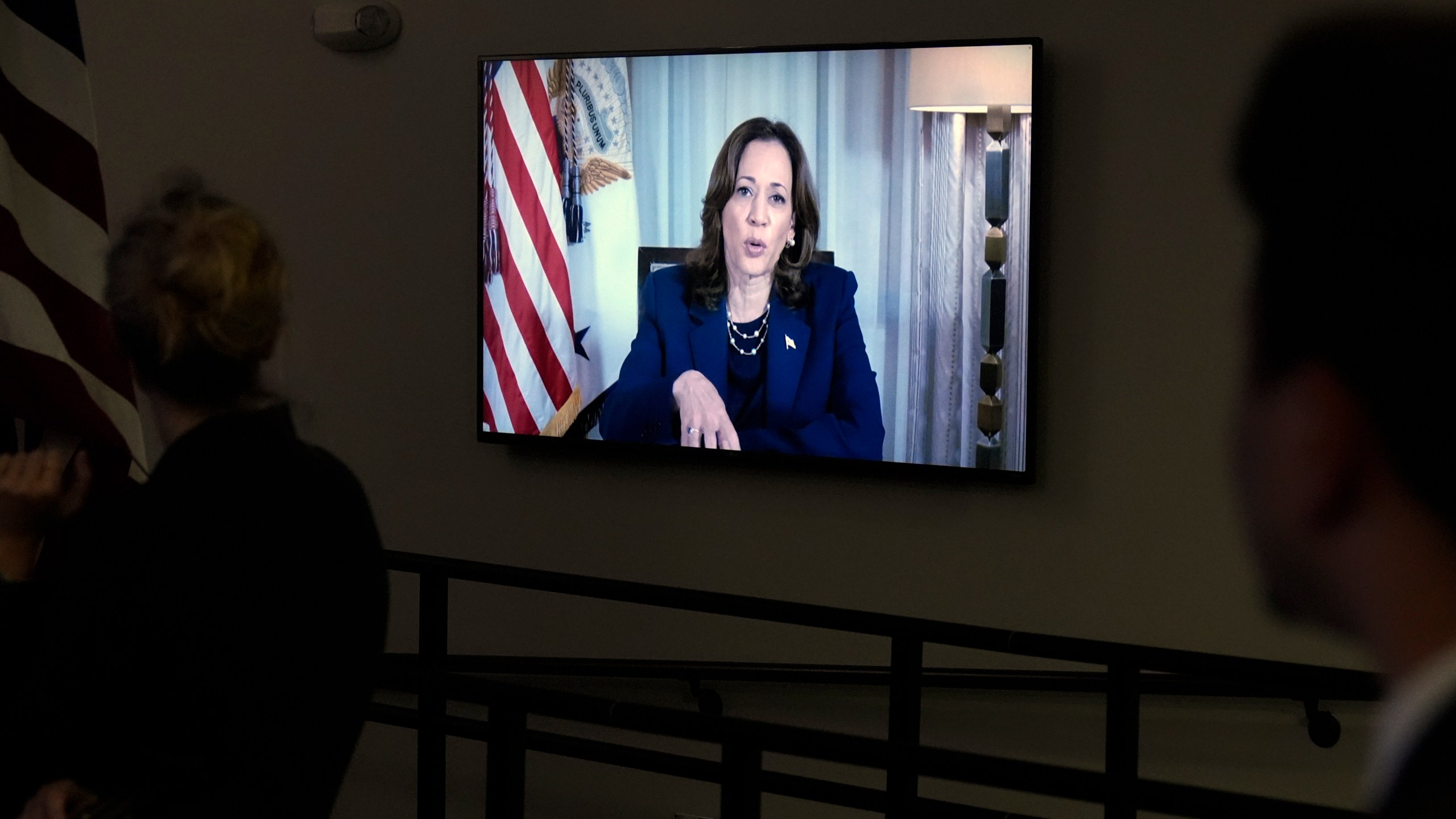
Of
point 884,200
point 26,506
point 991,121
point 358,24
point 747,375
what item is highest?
point 358,24

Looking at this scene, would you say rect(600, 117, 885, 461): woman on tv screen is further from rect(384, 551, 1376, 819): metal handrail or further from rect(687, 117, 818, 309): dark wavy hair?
rect(384, 551, 1376, 819): metal handrail

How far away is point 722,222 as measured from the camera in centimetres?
360

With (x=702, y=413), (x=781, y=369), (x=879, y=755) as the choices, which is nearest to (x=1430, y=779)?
(x=879, y=755)

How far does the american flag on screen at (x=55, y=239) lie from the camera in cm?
234

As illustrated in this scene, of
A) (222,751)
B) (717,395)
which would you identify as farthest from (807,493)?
(222,751)

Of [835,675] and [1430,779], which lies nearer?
[1430,779]

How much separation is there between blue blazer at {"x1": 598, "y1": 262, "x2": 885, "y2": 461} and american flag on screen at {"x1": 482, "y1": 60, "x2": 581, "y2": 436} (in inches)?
8.8

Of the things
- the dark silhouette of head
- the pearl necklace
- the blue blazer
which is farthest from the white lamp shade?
the dark silhouette of head

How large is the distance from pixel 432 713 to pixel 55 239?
1.19 metres

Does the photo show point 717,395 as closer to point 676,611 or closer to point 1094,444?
point 676,611

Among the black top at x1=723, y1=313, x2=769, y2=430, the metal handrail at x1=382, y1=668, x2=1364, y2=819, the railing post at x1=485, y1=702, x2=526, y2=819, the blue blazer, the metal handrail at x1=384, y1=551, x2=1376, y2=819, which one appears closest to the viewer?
the metal handrail at x1=382, y1=668, x2=1364, y2=819

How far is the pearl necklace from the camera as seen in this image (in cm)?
358

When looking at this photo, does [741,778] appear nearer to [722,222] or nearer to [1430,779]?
[1430,779]

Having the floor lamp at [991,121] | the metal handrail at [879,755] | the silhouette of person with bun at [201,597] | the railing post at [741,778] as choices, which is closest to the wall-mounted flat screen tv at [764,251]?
the floor lamp at [991,121]
